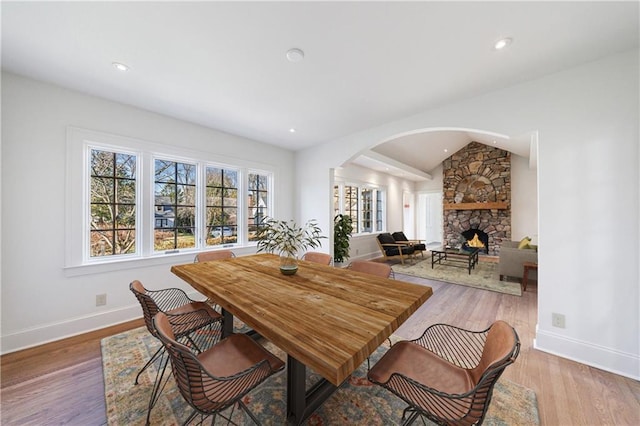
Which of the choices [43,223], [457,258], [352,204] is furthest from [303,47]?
[457,258]

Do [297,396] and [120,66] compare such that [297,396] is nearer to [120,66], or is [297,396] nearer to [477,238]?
[120,66]

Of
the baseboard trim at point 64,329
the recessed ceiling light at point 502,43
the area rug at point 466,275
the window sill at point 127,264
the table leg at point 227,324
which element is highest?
the recessed ceiling light at point 502,43

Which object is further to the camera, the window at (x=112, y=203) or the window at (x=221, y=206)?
the window at (x=221, y=206)

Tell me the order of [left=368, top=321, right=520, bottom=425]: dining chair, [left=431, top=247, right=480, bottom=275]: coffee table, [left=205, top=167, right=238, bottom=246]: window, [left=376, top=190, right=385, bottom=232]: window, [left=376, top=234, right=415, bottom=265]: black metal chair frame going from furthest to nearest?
[left=376, top=190, right=385, bottom=232]: window
[left=376, top=234, right=415, bottom=265]: black metal chair frame
[left=431, top=247, right=480, bottom=275]: coffee table
[left=205, top=167, right=238, bottom=246]: window
[left=368, top=321, right=520, bottom=425]: dining chair

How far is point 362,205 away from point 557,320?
481 centimetres

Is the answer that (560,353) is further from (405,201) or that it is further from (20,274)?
(405,201)

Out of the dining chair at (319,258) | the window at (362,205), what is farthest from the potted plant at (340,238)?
the dining chair at (319,258)

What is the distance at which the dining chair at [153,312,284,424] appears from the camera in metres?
0.97

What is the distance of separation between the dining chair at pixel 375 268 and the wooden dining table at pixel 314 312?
0.81 feet

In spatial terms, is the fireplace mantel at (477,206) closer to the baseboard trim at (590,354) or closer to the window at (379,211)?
the window at (379,211)

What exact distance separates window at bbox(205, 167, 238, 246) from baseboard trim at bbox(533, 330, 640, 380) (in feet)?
13.4

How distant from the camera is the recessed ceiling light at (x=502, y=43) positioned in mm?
1732

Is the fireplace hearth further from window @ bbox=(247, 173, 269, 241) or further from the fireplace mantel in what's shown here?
window @ bbox=(247, 173, 269, 241)

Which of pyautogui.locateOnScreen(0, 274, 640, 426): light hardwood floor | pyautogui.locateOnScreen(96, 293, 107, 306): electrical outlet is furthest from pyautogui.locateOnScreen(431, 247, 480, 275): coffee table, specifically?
pyautogui.locateOnScreen(96, 293, 107, 306): electrical outlet
